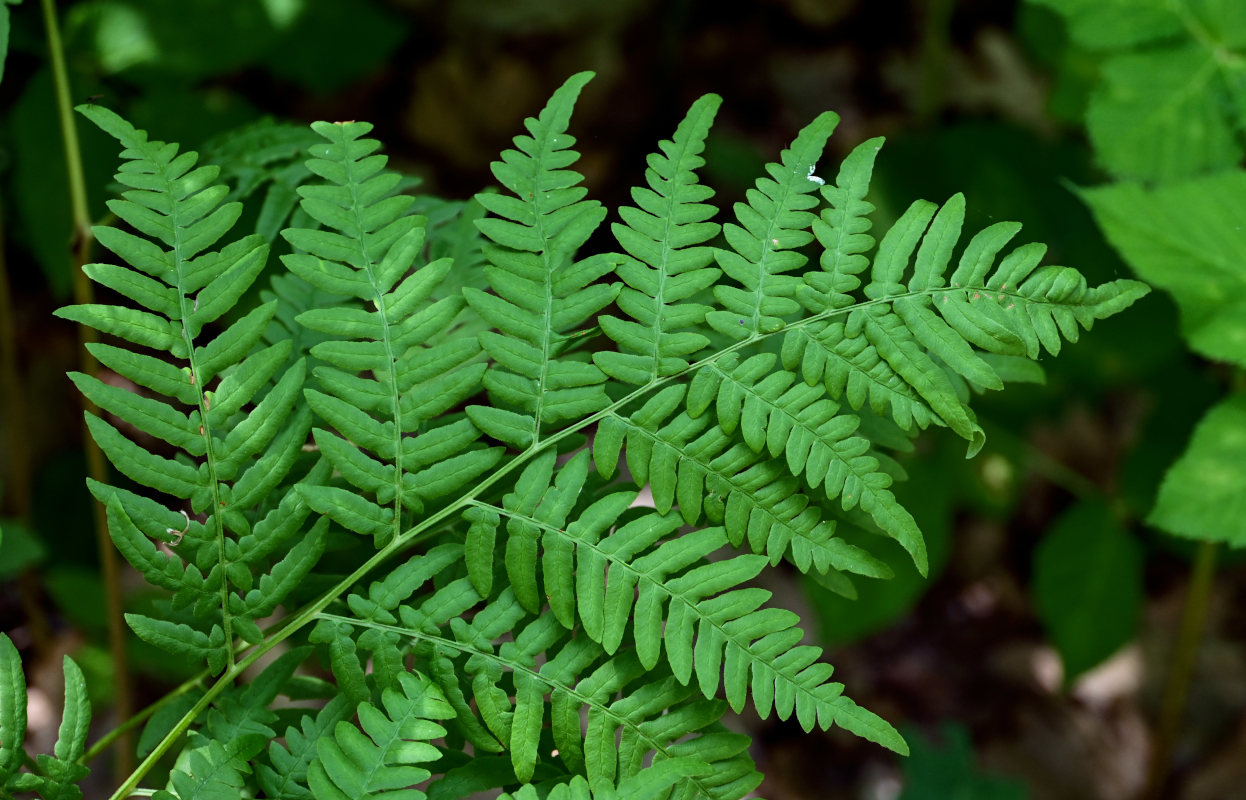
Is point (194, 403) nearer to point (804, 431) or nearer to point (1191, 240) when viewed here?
point (804, 431)

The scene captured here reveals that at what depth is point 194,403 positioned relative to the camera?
992 millimetres

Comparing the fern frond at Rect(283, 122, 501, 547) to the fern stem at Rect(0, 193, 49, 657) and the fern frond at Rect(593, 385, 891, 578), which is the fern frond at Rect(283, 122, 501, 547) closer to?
the fern frond at Rect(593, 385, 891, 578)

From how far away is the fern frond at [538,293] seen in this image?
1043 millimetres

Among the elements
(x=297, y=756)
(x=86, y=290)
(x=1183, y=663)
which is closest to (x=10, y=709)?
(x=297, y=756)

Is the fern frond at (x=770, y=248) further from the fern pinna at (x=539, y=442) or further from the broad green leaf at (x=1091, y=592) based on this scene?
the broad green leaf at (x=1091, y=592)

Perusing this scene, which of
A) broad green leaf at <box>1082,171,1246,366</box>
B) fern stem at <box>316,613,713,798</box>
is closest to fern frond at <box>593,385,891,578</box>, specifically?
fern stem at <box>316,613,713,798</box>

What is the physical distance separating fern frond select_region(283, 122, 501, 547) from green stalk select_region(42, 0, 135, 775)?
0.53 metres

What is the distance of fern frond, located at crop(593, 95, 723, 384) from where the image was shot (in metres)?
1.04

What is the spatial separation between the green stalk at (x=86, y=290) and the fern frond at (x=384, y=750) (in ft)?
1.56

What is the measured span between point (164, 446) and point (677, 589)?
1579 mm

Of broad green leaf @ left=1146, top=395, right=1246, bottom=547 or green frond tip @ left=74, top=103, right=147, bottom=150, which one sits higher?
green frond tip @ left=74, top=103, right=147, bottom=150

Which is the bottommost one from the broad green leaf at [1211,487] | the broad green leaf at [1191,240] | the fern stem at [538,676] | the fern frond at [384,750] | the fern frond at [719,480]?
the fern frond at [384,750]

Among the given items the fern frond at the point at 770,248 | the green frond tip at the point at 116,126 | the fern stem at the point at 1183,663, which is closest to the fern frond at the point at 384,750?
the fern frond at the point at 770,248

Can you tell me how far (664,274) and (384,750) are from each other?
588 mm
